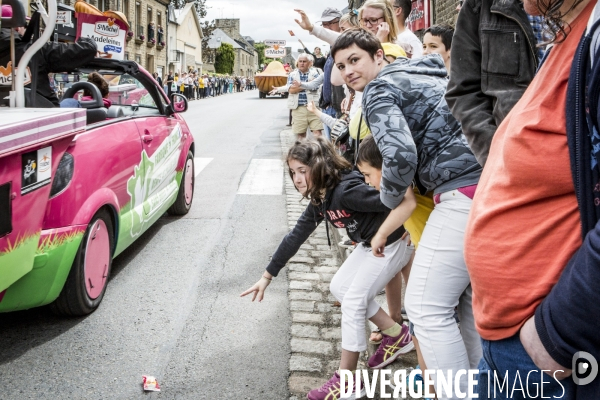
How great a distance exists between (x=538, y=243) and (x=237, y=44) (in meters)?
118

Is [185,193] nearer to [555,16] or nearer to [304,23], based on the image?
[304,23]

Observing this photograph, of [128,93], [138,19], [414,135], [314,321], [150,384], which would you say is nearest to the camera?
[414,135]

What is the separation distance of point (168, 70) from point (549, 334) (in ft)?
180

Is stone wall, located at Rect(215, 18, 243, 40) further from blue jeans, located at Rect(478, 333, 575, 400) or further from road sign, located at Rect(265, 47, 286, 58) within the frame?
blue jeans, located at Rect(478, 333, 575, 400)

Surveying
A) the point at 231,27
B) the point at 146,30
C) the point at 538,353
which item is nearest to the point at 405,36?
the point at 538,353

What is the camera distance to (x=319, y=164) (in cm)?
278

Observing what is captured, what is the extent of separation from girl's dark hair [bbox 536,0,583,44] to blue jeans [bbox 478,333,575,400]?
61 cm

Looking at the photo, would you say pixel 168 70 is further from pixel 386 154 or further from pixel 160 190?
pixel 386 154

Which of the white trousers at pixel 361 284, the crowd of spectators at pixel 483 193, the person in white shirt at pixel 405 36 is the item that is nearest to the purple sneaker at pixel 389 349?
the crowd of spectators at pixel 483 193

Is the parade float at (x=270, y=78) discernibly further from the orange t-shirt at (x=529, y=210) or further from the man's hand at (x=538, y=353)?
the man's hand at (x=538, y=353)

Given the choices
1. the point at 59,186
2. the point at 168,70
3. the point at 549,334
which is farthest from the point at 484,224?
the point at 168,70

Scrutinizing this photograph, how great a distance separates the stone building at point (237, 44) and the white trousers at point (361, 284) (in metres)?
107

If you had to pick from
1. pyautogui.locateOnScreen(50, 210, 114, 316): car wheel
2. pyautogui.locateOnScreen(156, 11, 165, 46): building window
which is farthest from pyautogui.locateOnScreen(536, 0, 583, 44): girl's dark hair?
pyautogui.locateOnScreen(156, 11, 165, 46): building window

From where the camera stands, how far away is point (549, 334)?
1063 mm
